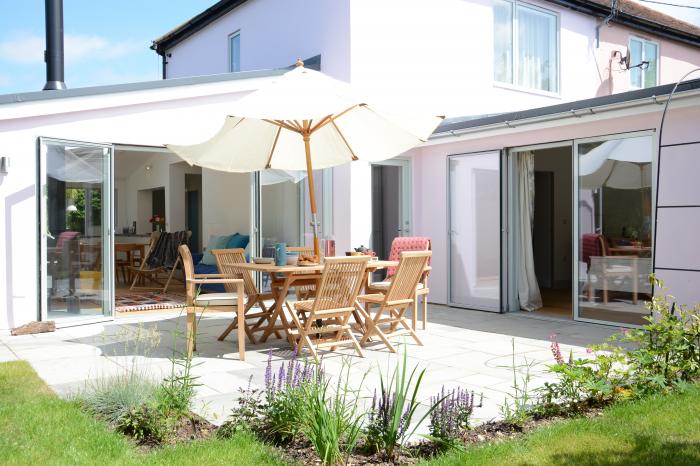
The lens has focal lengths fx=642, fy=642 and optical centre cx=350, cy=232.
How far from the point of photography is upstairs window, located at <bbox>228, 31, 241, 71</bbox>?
14.0 meters

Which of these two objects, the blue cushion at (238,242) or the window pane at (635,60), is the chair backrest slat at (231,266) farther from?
the window pane at (635,60)

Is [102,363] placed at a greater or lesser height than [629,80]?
lesser

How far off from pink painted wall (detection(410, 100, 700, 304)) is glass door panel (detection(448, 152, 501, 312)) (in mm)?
149

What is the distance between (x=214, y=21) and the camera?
14.8 meters

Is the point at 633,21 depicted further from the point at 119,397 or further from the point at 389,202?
the point at 119,397

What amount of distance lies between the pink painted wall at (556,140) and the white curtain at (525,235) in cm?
50

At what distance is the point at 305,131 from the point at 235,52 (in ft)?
27.7

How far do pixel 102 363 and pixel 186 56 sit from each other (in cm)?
1250

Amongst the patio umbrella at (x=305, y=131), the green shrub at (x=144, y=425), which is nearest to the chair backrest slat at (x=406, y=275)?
the patio umbrella at (x=305, y=131)

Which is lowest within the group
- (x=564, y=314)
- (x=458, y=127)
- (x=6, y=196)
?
(x=564, y=314)

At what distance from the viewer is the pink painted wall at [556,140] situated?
6.93 metres

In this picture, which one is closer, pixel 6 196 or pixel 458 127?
pixel 6 196

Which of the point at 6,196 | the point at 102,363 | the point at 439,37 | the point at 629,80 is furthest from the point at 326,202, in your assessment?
the point at 629,80

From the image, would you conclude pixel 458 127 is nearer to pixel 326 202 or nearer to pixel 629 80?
pixel 326 202
